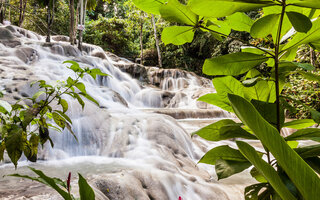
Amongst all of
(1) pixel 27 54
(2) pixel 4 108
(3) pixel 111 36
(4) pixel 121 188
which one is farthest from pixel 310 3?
(3) pixel 111 36

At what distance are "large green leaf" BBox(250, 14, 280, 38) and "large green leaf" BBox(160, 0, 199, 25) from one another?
0.55 feet

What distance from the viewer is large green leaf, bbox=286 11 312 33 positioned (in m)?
0.49

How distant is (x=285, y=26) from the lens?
2.11 feet

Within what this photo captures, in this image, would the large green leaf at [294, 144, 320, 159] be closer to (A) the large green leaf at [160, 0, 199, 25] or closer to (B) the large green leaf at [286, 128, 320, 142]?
(B) the large green leaf at [286, 128, 320, 142]

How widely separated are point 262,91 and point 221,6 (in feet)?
1.18

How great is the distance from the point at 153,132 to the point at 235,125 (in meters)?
3.75

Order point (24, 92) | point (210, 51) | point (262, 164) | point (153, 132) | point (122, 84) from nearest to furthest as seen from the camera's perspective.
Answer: point (262, 164) → point (153, 132) → point (24, 92) → point (122, 84) → point (210, 51)

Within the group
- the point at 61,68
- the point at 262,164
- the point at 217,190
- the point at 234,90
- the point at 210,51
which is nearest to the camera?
the point at 262,164

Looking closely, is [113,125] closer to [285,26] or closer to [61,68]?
[285,26]

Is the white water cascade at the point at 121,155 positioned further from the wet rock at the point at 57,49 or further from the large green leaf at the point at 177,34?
the wet rock at the point at 57,49

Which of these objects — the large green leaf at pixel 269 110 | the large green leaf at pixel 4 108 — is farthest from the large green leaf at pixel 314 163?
the large green leaf at pixel 4 108

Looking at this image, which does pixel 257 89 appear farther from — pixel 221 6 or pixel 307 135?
pixel 221 6

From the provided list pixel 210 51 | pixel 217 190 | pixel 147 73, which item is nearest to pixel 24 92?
pixel 217 190

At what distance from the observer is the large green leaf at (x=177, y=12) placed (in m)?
0.55
